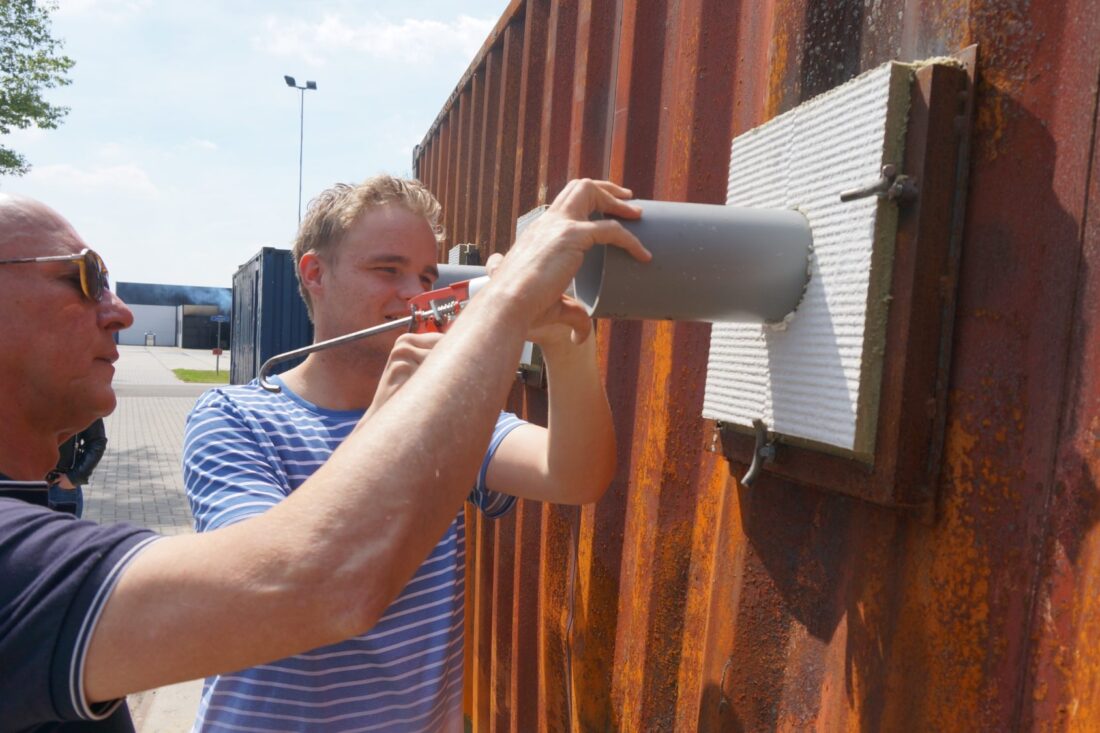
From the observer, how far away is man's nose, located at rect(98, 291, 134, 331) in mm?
1422

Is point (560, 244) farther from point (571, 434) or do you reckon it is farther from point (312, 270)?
point (312, 270)

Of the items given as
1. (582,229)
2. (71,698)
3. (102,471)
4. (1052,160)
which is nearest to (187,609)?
(71,698)

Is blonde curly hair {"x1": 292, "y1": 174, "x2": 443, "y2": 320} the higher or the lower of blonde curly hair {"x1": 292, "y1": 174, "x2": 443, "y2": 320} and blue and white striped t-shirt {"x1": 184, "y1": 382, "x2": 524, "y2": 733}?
the higher

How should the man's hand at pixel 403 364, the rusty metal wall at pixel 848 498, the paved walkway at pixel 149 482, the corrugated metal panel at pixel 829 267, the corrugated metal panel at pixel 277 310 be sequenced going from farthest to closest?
1. the corrugated metal panel at pixel 277 310
2. the paved walkway at pixel 149 482
3. the man's hand at pixel 403 364
4. the corrugated metal panel at pixel 829 267
5. the rusty metal wall at pixel 848 498

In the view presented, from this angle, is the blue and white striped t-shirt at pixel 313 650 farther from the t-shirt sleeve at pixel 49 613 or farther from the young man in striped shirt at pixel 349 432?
the t-shirt sleeve at pixel 49 613

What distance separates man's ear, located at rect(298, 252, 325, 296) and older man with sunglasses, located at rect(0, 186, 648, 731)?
3.19ft

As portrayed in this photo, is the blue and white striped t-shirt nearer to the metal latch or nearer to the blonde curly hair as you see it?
the blonde curly hair

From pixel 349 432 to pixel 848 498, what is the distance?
3.47 feet

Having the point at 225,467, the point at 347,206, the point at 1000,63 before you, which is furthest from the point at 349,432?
the point at 1000,63

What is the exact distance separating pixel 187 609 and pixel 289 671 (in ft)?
2.41

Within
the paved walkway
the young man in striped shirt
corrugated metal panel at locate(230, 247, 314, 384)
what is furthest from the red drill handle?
corrugated metal panel at locate(230, 247, 314, 384)

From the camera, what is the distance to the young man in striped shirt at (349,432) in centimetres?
153

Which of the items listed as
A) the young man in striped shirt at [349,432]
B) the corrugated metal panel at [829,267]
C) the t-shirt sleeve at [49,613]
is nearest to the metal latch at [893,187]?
the corrugated metal panel at [829,267]

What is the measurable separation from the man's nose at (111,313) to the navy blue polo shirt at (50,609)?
1.73ft
